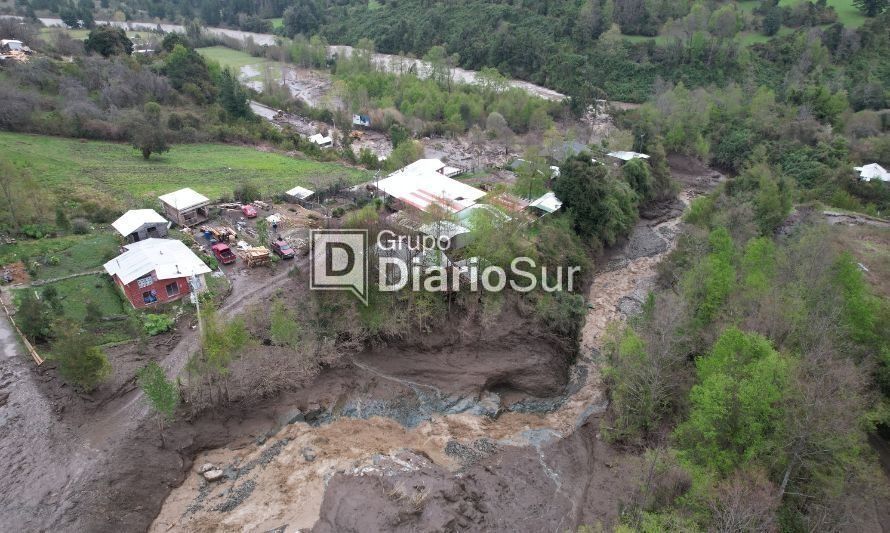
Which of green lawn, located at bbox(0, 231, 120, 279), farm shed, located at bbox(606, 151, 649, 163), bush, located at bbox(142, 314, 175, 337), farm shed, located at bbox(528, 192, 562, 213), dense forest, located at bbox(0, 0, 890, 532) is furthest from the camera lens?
farm shed, located at bbox(606, 151, 649, 163)

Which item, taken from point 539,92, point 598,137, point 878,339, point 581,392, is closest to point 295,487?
point 581,392

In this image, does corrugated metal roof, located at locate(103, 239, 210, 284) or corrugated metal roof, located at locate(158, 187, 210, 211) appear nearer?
corrugated metal roof, located at locate(103, 239, 210, 284)

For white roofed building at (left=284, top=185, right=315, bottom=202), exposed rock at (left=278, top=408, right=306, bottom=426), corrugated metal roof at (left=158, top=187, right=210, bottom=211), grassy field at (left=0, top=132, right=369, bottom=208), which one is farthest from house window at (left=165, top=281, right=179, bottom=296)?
white roofed building at (left=284, top=185, right=315, bottom=202)

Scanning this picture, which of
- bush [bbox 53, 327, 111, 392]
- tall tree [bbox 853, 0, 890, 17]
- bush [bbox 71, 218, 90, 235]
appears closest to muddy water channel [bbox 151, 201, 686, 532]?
bush [bbox 53, 327, 111, 392]

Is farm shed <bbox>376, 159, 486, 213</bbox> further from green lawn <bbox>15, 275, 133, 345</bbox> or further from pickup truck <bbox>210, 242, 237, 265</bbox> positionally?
green lawn <bbox>15, 275, 133, 345</bbox>

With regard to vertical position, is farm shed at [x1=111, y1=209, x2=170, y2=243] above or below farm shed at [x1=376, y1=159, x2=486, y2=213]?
below

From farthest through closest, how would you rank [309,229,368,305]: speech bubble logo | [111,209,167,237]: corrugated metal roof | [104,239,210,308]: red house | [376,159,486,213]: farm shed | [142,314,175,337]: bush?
1. [376,159,486,213]: farm shed
2. [111,209,167,237]: corrugated metal roof
3. [309,229,368,305]: speech bubble logo
4. [104,239,210,308]: red house
5. [142,314,175,337]: bush

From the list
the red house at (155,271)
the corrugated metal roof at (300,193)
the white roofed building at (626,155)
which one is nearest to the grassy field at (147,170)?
the corrugated metal roof at (300,193)

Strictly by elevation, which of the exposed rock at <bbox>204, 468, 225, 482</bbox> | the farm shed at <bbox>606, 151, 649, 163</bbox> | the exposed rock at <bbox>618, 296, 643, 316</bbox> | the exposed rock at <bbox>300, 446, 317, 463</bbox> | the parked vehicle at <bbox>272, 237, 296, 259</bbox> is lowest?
the exposed rock at <bbox>204, 468, 225, 482</bbox>
